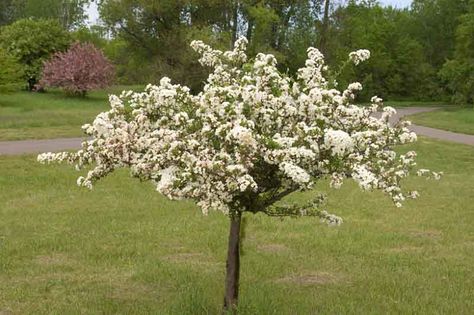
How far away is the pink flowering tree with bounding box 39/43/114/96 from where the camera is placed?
33188mm

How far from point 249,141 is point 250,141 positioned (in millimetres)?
10

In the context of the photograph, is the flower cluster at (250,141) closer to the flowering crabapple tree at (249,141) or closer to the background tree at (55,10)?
the flowering crabapple tree at (249,141)

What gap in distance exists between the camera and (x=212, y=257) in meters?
7.67

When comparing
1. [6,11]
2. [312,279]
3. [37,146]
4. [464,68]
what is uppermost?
[6,11]

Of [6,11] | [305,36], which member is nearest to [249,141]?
[305,36]

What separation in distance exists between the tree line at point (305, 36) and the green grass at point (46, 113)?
5122 mm

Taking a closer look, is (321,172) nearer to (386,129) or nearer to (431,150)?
(386,129)

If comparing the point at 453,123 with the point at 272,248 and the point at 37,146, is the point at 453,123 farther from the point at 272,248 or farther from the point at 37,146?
the point at 272,248

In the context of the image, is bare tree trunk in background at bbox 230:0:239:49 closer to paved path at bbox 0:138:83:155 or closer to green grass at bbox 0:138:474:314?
paved path at bbox 0:138:83:155

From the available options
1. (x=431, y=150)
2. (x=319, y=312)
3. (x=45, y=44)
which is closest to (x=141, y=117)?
(x=319, y=312)

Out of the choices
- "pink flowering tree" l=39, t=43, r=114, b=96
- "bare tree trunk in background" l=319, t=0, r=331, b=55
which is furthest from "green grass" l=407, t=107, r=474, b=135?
"pink flowering tree" l=39, t=43, r=114, b=96

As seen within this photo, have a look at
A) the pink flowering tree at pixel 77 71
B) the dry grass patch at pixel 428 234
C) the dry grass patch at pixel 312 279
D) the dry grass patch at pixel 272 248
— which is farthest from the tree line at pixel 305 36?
the dry grass patch at pixel 312 279

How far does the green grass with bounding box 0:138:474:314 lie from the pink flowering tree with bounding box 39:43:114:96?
2223cm

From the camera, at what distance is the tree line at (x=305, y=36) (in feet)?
129
